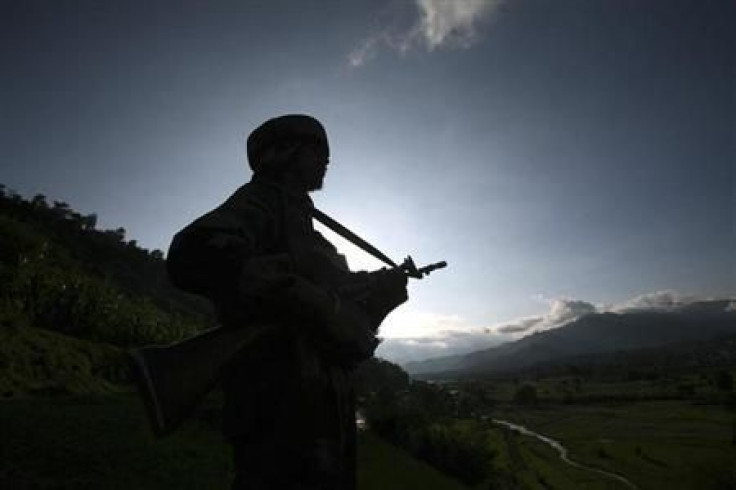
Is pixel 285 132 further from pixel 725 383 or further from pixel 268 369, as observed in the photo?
pixel 725 383

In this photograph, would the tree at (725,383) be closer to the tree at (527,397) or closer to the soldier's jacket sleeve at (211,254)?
the tree at (527,397)

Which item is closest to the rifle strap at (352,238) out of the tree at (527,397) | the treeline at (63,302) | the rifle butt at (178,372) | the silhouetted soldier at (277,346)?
the silhouetted soldier at (277,346)

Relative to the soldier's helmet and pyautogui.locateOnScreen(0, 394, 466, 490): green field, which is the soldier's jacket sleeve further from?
pyautogui.locateOnScreen(0, 394, 466, 490): green field

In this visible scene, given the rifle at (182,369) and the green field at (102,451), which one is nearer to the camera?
the rifle at (182,369)

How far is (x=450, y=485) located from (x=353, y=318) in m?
46.0

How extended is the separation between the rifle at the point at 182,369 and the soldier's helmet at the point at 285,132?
149 cm

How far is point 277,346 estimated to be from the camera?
118 inches

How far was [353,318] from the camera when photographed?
3107mm

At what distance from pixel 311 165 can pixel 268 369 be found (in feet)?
5.22

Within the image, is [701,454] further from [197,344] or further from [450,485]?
[197,344]

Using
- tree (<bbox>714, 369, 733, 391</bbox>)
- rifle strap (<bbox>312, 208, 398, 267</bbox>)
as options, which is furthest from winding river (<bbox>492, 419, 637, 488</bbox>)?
rifle strap (<bbox>312, 208, 398, 267</bbox>)

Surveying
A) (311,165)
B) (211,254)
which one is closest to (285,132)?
(311,165)

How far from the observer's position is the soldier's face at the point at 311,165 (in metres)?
3.69

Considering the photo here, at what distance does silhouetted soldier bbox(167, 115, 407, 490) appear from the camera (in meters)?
2.66
